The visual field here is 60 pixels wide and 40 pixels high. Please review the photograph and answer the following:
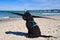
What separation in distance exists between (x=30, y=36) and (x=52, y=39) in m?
1.32

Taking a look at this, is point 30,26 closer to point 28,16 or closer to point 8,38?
point 28,16

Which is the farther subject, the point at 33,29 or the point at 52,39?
the point at 33,29

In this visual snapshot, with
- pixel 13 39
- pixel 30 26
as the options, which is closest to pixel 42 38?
pixel 30 26

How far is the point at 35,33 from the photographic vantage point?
8.70 meters

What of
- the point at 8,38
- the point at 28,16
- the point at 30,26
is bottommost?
the point at 8,38

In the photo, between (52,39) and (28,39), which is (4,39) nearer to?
(28,39)

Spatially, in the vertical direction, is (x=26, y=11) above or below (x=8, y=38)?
above

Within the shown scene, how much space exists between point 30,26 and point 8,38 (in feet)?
4.36

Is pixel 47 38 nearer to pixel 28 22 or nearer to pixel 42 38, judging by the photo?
pixel 42 38

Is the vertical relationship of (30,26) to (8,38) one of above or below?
above

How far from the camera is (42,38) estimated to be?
27.6ft

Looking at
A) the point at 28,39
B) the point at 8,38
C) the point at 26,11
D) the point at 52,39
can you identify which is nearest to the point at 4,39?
the point at 8,38

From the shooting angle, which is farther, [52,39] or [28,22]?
[28,22]

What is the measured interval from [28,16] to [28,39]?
121 centimetres
